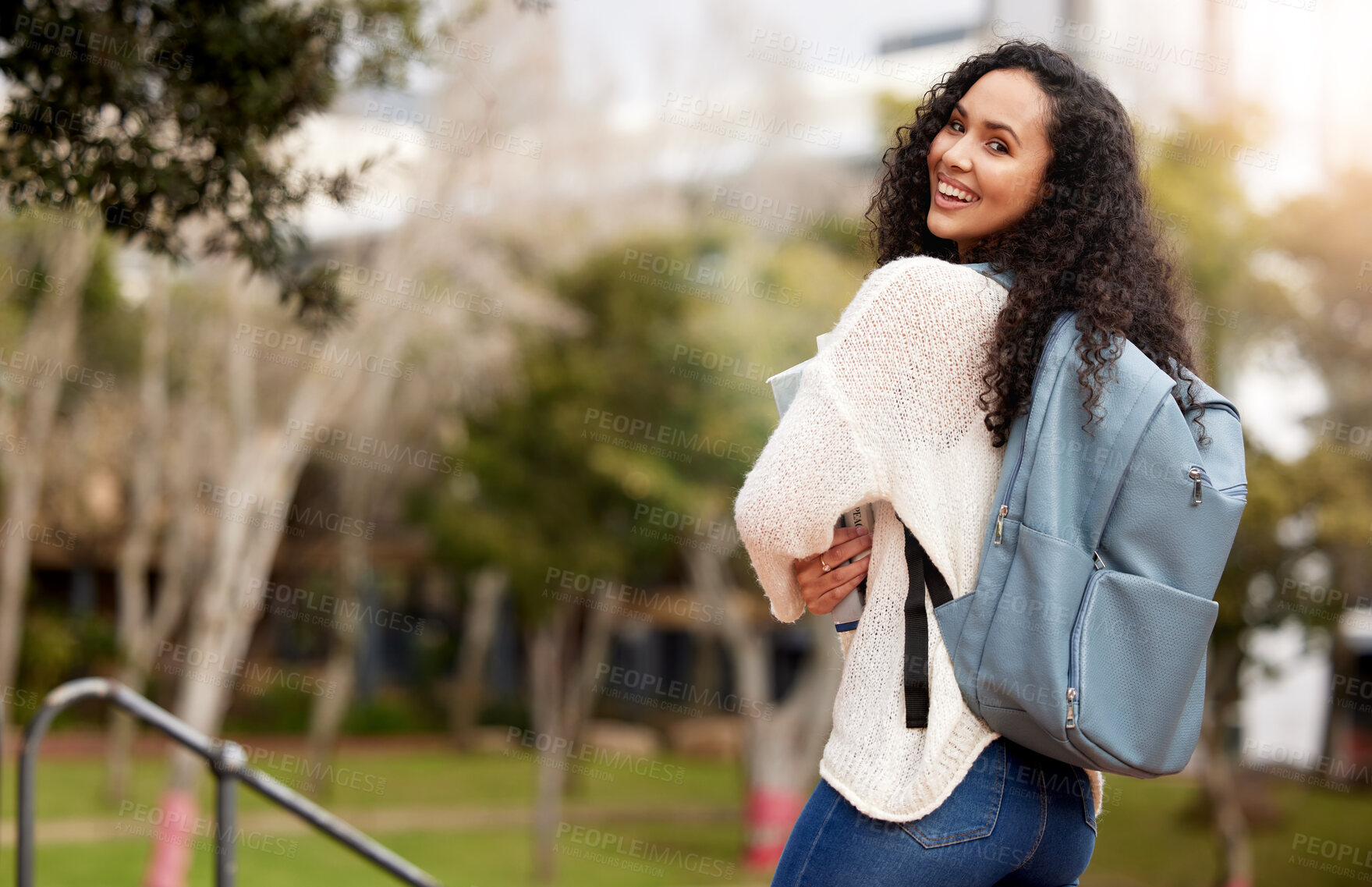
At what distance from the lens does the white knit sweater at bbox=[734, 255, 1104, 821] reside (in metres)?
1.37

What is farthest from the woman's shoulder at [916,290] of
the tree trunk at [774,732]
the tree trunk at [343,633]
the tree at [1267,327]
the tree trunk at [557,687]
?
the tree trunk at [343,633]

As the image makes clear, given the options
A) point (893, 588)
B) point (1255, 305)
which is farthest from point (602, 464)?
point (893, 588)

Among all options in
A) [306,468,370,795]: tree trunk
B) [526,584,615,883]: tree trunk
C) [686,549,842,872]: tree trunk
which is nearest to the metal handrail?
[526,584,615,883]: tree trunk

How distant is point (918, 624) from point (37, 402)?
15.2m

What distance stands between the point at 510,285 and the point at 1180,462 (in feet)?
36.5

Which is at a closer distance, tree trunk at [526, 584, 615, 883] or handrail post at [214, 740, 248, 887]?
handrail post at [214, 740, 248, 887]

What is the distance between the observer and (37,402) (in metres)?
14.6

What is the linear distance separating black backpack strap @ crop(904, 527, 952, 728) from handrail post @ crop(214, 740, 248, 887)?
86.9 inches

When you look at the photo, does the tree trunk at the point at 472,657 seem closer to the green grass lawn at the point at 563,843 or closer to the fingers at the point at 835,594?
the green grass lawn at the point at 563,843

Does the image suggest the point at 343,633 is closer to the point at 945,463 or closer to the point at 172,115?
the point at 172,115

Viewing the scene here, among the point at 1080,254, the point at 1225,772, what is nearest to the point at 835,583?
the point at 1080,254

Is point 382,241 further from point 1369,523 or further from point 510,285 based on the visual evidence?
point 1369,523

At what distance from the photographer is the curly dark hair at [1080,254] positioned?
1.39 m

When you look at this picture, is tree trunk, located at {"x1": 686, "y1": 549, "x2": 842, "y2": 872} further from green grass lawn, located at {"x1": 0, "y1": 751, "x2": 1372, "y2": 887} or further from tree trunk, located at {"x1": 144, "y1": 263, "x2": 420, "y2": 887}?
tree trunk, located at {"x1": 144, "y1": 263, "x2": 420, "y2": 887}
